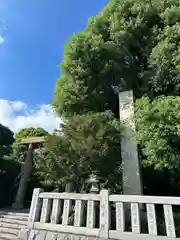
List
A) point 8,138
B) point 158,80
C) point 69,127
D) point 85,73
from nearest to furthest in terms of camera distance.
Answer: point 69,127 < point 158,80 < point 85,73 < point 8,138

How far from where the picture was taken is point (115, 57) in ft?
29.9

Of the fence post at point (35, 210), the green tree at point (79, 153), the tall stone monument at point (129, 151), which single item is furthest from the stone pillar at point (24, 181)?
the tall stone monument at point (129, 151)

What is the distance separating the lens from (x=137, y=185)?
715 centimetres

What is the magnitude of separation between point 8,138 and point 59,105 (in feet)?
13.6

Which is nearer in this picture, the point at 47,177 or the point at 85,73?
the point at 47,177

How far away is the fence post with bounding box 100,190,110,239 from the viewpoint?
483 centimetres

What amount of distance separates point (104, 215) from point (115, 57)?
630cm

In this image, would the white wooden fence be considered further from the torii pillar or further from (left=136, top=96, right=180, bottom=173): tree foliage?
the torii pillar

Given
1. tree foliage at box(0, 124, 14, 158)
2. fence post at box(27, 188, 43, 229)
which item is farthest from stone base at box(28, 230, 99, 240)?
tree foliage at box(0, 124, 14, 158)

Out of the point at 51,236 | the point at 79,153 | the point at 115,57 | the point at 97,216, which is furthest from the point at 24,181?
the point at 115,57

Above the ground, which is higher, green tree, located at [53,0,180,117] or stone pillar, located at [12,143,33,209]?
green tree, located at [53,0,180,117]

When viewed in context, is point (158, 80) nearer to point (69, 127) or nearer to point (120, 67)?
point (120, 67)

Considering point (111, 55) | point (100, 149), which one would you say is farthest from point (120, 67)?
point (100, 149)

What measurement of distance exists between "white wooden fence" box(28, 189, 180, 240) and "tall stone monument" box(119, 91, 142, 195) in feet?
4.32
